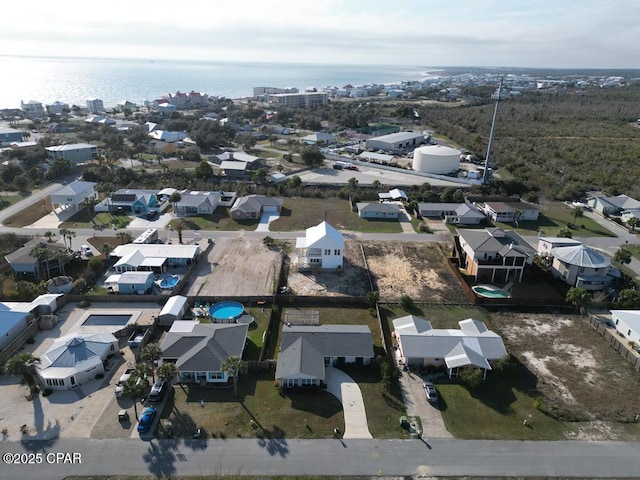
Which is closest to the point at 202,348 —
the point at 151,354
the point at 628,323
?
the point at 151,354

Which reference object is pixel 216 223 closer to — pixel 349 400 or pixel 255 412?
pixel 255 412

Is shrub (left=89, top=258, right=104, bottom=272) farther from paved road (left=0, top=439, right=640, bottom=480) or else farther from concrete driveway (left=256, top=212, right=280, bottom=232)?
paved road (left=0, top=439, right=640, bottom=480)

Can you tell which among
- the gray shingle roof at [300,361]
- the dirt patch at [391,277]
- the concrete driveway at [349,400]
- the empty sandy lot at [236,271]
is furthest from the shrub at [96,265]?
the concrete driveway at [349,400]

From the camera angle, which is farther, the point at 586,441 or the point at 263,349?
the point at 263,349

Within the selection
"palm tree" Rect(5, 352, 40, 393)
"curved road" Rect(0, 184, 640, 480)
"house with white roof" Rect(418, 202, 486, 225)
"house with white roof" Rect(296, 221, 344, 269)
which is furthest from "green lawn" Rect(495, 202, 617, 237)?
"palm tree" Rect(5, 352, 40, 393)

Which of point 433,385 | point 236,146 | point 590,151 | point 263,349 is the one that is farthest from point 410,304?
point 590,151

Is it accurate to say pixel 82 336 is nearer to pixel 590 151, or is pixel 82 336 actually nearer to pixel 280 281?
pixel 280 281
